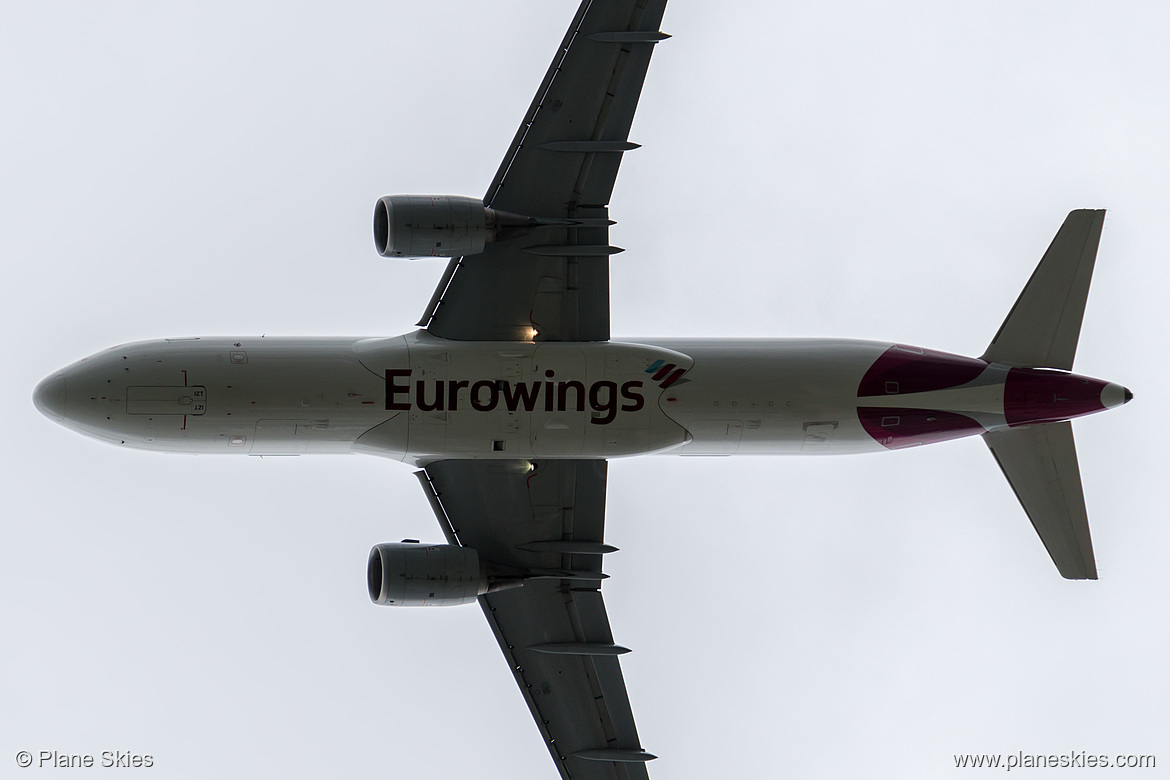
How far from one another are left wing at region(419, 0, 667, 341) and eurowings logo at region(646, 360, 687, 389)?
1127 mm

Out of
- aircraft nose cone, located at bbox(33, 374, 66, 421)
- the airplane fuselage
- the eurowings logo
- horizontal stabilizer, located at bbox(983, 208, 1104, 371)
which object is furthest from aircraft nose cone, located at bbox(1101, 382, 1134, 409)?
aircraft nose cone, located at bbox(33, 374, 66, 421)

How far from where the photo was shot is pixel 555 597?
19.4m

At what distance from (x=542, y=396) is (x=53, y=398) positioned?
7364mm

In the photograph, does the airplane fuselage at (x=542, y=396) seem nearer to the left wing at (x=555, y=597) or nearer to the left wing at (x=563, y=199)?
the left wing at (x=563, y=199)

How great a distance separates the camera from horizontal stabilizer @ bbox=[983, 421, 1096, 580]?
18.6m

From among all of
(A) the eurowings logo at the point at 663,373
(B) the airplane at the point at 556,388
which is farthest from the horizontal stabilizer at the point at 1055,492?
(A) the eurowings logo at the point at 663,373

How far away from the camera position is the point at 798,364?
18266 millimetres

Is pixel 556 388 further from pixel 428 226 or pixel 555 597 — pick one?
pixel 555 597

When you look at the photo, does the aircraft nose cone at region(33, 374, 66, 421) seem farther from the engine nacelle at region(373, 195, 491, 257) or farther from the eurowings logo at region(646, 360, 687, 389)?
the eurowings logo at region(646, 360, 687, 389)

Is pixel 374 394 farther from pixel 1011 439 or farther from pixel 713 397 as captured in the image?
pixel 1011 439

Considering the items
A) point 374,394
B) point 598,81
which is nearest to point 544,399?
point 374,394

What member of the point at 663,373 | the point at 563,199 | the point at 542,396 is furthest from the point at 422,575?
the point at 563,199

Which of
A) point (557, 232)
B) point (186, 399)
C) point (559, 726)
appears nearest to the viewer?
point (186, 399)

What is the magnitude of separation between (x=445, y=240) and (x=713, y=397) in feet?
15.8
